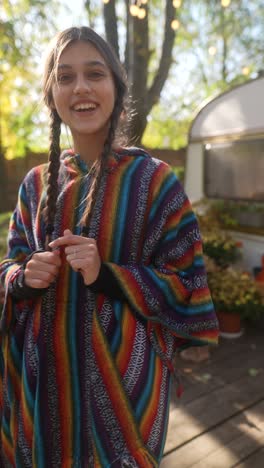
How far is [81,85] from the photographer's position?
49.1 inches

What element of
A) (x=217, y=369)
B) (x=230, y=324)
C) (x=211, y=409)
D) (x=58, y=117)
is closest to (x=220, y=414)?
(x=211, y=409)

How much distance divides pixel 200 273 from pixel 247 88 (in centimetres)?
431

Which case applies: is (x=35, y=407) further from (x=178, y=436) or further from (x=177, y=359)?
(x=177, y=359)

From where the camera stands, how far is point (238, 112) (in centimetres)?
507

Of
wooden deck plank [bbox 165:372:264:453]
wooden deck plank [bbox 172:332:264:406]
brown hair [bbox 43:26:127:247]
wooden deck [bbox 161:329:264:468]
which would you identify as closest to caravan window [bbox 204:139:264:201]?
wooden deck plank [bbox 172:332:264:406]

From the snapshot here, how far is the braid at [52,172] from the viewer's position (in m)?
1.27

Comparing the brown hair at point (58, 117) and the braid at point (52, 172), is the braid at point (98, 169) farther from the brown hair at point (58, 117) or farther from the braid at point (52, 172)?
the braid at point (52, 172)

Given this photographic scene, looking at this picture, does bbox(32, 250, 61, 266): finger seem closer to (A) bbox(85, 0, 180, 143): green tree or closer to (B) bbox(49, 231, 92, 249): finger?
(B) bbox(49, 231, 92, 249): finger

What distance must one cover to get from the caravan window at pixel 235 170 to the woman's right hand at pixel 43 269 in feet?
13.9

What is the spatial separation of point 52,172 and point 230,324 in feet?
10.4

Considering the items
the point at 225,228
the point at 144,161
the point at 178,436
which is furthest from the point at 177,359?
the point at 144,161

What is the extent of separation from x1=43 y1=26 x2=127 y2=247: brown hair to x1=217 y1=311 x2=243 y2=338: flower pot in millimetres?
3079

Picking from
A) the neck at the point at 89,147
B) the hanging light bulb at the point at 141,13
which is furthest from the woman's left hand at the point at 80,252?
the hanging light bulb at the point at 141,13

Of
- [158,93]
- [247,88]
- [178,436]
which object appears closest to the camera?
[178,436]
